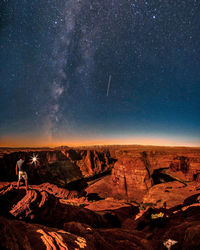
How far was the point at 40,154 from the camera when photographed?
172 ft

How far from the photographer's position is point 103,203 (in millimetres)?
20328

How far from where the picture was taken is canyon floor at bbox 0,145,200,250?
236 inches

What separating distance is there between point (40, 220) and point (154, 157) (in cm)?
4033

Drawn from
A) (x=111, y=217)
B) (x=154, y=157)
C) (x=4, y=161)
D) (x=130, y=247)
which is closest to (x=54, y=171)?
(x=4, y=161)

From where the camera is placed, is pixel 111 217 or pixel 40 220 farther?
pixel 111 217

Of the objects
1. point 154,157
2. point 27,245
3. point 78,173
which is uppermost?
point 27,245

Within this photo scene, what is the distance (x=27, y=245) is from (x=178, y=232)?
769cm

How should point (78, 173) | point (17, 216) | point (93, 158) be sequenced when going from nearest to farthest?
point (17, 216) → point (78, 173) → point (93, 158)

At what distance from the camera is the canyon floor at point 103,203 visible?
5988 millimetres

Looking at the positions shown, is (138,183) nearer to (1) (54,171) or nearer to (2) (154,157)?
(2) (154,157)

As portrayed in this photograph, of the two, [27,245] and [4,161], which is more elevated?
[27,245]

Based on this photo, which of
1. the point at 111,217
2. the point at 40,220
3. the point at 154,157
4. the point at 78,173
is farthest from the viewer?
the point at 78,173

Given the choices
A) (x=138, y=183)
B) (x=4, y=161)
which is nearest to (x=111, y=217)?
(x=138, y=183)

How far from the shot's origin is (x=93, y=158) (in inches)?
2726
